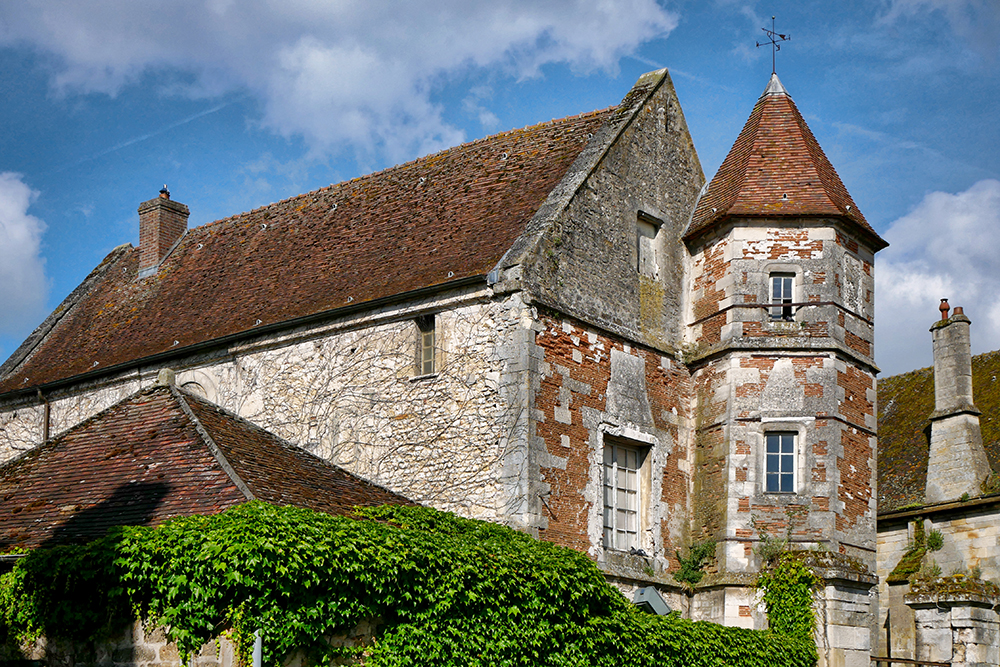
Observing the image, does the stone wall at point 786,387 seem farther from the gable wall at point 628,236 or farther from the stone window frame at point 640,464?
the stone window frame at point 640,464

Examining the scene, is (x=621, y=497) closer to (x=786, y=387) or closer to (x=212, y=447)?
(x=786, y=387)

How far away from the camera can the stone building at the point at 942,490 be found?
790 inches

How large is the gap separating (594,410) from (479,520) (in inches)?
104

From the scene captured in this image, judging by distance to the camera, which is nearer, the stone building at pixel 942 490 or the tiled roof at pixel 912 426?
the stone building at pixel 942 490

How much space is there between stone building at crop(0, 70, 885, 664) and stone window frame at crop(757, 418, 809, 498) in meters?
0.03

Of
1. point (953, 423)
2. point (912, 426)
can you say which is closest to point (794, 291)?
point (953, 423)

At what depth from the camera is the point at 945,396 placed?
2175cm

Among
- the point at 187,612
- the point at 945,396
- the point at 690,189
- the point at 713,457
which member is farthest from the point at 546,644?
the point at 945,396

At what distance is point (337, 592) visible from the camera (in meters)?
10.6

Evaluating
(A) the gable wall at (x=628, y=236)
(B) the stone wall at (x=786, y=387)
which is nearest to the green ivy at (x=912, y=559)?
(B) the stone wall at (x=786, y=387)

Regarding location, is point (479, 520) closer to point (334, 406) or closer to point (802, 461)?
point (334, 406)

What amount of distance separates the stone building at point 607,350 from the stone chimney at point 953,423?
4.34m

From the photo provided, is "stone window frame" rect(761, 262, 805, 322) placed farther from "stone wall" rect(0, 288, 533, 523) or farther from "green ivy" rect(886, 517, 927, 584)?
"green ivy" rect(886, 517, 927, 584)

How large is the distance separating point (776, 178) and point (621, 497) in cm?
558
